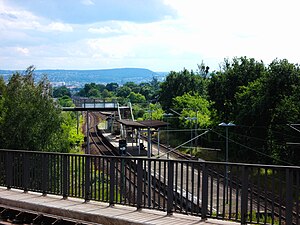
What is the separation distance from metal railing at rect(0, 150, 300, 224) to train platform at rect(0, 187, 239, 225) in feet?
0.48

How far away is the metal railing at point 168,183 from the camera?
7035 millimetres

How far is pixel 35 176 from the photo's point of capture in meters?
10.1

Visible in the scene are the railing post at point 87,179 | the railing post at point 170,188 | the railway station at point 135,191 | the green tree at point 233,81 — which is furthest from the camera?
the green tree at point 233,81

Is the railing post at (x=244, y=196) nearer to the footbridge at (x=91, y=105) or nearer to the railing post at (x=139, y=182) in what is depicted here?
the railing post at (x=139, y=182)

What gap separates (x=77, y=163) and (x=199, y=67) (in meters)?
121

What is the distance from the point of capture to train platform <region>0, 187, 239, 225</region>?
24.8ft

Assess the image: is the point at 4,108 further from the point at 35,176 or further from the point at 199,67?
the point at 199,67

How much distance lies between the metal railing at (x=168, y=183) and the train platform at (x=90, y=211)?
0.15 m

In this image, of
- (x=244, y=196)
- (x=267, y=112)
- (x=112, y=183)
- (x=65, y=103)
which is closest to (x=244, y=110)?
(x=267, y=112)

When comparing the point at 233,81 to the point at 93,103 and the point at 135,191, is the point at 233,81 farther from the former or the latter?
the point at 135,191

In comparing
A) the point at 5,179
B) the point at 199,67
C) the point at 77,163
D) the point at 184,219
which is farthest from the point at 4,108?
the point at 199,67

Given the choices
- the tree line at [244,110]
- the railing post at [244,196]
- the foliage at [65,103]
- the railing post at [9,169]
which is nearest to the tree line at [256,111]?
the tree line at [244,110]

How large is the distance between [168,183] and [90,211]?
1437 millimetres

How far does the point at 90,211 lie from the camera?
823 centimetres
